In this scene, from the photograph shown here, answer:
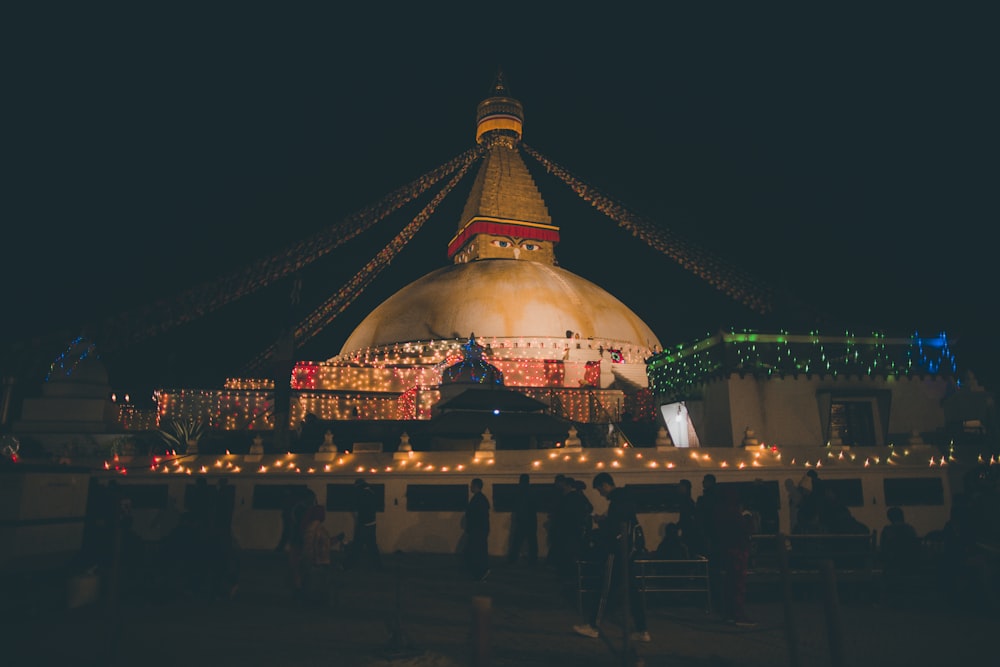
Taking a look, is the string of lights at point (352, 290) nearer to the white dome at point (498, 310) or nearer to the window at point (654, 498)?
the white dome at point (498, 310)

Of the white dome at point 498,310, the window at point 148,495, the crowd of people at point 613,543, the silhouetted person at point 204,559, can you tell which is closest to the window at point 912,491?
the crowd of people at point 613,543

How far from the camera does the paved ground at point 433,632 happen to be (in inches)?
267

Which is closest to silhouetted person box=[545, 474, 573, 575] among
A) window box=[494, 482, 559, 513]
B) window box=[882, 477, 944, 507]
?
window box=[494, 482, 559, 513]

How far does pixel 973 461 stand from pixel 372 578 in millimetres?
13005

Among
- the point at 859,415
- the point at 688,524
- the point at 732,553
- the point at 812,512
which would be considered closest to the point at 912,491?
the point at 812,512

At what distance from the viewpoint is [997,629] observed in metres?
8.03

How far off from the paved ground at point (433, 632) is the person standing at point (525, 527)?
2239 mm

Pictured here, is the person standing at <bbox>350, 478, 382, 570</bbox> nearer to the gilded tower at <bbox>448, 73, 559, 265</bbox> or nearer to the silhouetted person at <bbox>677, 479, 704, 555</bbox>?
the silhouetted person at <bbox>677, 479, 704, 555</bbox>

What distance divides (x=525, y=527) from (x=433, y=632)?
507cm

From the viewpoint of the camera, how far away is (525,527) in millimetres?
12727

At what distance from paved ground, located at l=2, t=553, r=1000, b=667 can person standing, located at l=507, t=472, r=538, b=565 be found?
224 cm

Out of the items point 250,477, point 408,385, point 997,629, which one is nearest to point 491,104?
point 408,385

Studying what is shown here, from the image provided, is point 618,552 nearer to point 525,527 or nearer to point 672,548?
point 672,548

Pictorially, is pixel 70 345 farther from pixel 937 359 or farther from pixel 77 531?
pixel 937 359
